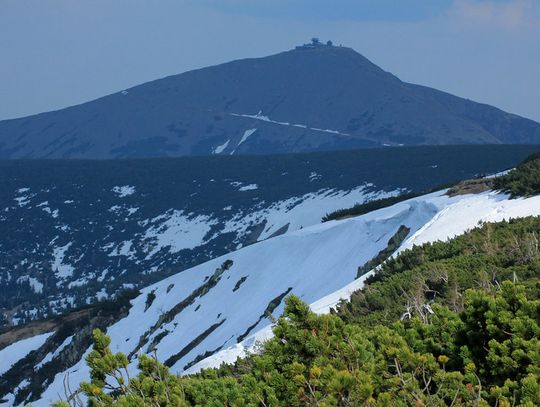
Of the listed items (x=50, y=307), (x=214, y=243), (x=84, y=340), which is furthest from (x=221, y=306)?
(x=214, y=243)

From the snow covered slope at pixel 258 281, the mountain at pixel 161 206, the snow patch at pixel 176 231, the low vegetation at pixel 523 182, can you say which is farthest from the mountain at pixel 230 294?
the snow patch at pixel 176 231

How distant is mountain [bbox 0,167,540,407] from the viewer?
89.8ft

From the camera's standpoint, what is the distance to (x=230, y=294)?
33.1m

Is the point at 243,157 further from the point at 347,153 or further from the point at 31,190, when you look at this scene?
the point at 31,190

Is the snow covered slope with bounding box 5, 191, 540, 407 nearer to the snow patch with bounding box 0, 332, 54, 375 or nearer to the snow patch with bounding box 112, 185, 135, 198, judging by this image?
the snow patch with bounding box 0, 332, 54, 375

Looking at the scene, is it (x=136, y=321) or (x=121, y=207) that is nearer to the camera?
(x=136, y=321)

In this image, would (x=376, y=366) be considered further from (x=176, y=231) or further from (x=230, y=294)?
(x=176, y=231)

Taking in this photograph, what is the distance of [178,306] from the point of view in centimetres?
3472

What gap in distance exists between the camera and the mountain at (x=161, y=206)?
95.4 meters

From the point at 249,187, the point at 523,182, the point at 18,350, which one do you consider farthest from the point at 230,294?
the point at 249,187

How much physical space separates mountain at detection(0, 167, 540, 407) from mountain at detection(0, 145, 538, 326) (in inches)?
1544

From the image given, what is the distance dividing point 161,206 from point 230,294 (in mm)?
92390

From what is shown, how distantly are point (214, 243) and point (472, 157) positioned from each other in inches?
1631

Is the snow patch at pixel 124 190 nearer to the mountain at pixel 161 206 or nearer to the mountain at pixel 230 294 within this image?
the mountain at pixel 161 206
